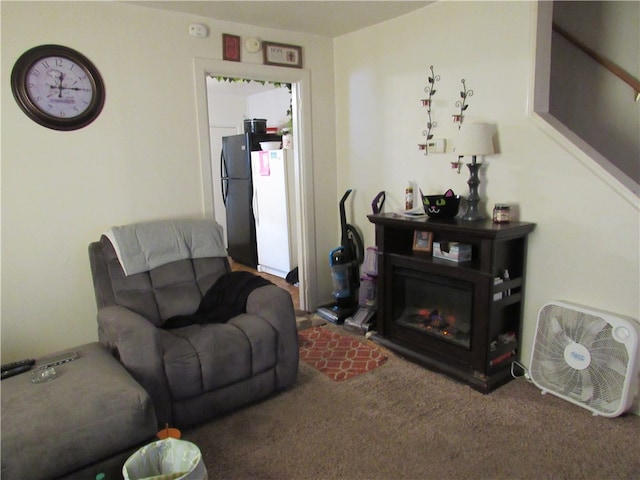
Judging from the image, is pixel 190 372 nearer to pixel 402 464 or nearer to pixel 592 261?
pixel 402 464

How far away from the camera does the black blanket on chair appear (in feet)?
8.45

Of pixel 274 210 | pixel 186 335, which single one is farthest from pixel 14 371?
pixel 274 210

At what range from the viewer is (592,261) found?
90.7 inches

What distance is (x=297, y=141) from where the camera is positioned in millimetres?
3650

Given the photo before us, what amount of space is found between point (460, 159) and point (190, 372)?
211 centimetres

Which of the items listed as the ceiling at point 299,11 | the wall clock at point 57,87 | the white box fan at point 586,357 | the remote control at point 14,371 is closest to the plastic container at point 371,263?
the white box fan at point 586,357

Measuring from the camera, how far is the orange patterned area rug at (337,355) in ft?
9.10

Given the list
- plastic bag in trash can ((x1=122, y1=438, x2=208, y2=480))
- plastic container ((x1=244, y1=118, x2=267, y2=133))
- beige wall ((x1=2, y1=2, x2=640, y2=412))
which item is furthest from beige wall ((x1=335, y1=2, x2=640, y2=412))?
plastic bag in trash can ((x1=122, y1=438, x2=208, y2=480))

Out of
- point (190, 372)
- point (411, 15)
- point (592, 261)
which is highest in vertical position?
point (411, 15)

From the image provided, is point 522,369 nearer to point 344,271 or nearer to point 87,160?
point 344,271

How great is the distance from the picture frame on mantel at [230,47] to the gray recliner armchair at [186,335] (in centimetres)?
125

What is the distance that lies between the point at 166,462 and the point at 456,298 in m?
1.84

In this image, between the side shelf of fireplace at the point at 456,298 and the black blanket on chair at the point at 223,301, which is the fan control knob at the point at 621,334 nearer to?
the side shelf of fireplace at the point at 456,298

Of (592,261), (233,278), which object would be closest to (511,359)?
(592,261)
